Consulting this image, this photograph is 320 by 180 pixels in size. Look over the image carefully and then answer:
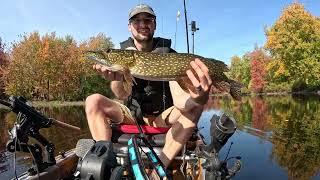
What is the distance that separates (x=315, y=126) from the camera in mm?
15203

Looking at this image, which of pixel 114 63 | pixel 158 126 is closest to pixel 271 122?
pixel 158 126

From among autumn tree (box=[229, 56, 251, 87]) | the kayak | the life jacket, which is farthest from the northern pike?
autumn tree (box=[229, 56, 251, 87])

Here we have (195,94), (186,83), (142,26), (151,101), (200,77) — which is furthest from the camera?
(151,101)

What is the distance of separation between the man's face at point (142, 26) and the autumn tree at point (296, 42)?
153 feet

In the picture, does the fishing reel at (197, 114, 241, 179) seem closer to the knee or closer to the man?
the man

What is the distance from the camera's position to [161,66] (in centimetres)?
473

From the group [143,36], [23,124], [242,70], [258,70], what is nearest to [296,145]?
[143,36]

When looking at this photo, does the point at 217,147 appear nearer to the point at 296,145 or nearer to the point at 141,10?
the point at 141,10

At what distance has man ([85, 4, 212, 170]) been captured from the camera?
4.82 meters

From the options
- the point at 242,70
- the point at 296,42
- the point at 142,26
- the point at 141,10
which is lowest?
the point at 142,26

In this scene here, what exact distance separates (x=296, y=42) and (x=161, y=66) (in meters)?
49.0

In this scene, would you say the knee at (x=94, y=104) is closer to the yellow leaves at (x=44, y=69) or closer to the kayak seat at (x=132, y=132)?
the kayak seat at (x=132, y=132)

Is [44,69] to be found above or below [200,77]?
above

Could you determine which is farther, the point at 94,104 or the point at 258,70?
the point at 258,70
